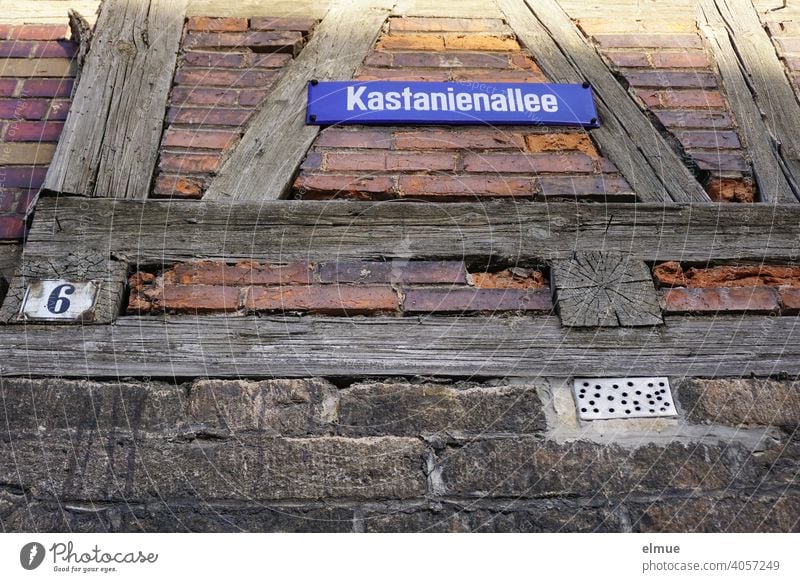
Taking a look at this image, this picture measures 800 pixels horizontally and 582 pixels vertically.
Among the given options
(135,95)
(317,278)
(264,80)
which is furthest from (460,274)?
(135,95)

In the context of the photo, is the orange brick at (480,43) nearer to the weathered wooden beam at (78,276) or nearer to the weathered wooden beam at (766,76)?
the weathered wooden beam at (766,76)

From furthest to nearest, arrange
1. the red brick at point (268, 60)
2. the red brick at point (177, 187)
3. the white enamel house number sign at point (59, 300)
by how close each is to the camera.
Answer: the red brick at point (268, 60), the red brick at point (177, 187), the white enamel house number sign at point (59, 300)

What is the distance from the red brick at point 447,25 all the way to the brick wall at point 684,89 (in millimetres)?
282

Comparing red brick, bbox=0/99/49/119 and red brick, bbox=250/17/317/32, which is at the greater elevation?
red brick, bbox=250/17/317/32

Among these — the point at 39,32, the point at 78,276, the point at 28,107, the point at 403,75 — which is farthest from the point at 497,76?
the point at 39,32

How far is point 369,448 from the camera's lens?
1.62m

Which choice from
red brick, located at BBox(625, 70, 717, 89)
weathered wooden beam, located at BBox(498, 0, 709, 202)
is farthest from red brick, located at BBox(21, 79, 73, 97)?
red brick, located at BBox(625, 70, 717, 89)

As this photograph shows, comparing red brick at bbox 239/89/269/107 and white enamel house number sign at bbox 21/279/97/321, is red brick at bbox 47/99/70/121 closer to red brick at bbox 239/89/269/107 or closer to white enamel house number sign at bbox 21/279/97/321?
red brick at bbox 239/89/269/107

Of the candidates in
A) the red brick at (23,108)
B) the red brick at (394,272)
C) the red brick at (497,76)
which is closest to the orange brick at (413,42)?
the red brick at (497,76)

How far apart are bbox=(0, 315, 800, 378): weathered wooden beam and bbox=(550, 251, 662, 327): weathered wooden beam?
0.03 metres

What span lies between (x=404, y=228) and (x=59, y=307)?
2.78 feet

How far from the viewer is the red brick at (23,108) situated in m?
2.38

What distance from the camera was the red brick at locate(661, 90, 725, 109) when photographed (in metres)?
2.31
